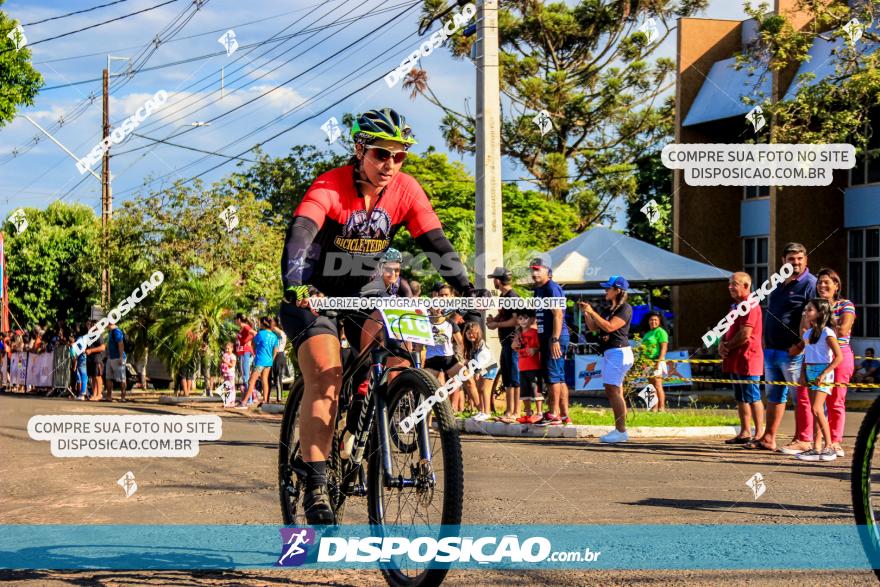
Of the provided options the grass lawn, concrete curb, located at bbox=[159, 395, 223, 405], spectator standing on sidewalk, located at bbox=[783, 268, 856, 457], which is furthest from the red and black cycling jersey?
concrete curb, located at bbox=[159, 395, 223, 405]

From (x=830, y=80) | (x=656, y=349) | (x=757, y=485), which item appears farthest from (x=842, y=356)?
(x=830, y=80)

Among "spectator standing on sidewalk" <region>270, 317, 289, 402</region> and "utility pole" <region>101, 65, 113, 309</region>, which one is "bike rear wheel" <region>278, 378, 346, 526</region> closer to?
"spectator standing on sidewalk" <region>270, 317, 289, 402</region>

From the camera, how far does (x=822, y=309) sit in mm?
10625

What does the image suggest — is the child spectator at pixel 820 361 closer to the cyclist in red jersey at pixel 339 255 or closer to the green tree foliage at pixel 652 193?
the cyclist in red jersey at pixel 339 255

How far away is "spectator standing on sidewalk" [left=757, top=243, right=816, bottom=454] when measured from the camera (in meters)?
11.0

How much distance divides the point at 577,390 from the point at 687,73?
40.4 feet

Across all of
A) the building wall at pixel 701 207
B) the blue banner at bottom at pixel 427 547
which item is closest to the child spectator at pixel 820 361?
the blue banner at bottom at pixel 427 547

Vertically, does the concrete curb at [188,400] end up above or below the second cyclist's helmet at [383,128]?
below

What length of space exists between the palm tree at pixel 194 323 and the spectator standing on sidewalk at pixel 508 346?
41.0 feet

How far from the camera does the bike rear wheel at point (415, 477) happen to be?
169 inches

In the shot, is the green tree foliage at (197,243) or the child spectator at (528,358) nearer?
the child spectator at (528,358)

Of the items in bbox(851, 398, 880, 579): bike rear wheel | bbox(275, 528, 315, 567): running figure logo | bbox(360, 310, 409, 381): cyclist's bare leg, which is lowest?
bbox(275, 528, 315, 567): running figure logo

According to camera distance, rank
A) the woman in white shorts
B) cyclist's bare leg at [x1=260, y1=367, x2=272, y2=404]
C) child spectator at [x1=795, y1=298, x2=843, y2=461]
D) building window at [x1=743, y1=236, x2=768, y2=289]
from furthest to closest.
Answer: building window at [x1=743, y1=236, x2=768, y2=289] → cyclist's bare leg at [x1=260, y1=367, x2=272, y2=404] → the woman in white shorts → child spectator at [x1=795, y1=298, x2=843, y2=461]

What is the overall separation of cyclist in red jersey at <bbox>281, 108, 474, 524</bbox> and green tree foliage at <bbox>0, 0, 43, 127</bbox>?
89.7 ft
